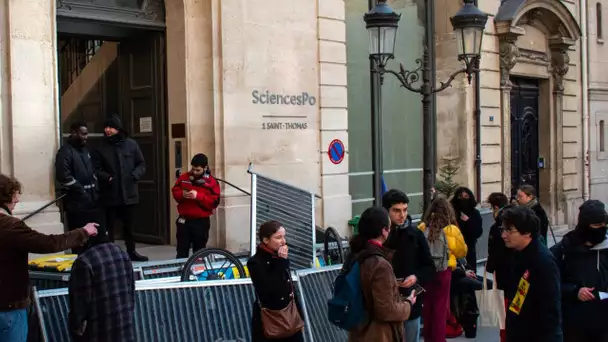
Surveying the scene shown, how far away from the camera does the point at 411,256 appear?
6.04 m

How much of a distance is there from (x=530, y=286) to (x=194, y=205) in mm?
5248

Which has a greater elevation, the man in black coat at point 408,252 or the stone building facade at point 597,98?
the stone building facade at point 597,98

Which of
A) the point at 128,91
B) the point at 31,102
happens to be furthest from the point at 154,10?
the point at 31,102

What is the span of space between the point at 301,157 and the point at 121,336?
744 cm

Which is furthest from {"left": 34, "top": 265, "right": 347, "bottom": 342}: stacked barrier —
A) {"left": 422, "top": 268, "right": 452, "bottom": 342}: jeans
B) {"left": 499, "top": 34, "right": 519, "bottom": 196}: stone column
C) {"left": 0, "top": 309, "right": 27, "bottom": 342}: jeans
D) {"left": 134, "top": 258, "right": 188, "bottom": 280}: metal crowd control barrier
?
{"left": 499, "top": 34, "right": 519, "bottom": 196}: stone column

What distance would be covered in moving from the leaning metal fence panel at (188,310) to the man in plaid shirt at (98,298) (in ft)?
2.36

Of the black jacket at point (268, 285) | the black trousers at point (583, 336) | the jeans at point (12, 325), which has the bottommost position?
the black trousers at point (583, 336)

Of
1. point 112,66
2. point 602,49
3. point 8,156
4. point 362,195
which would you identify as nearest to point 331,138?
point 362,195

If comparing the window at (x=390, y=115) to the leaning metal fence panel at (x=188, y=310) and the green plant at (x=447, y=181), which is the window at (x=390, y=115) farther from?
the leaning metal fence panel at (x=188, y=310)

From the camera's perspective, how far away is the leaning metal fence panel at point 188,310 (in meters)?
5.83

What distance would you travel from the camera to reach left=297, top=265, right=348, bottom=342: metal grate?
6867 millimetres

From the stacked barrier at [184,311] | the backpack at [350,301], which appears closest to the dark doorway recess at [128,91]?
the stacked barrier at [184,311]

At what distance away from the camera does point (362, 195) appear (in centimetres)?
1425

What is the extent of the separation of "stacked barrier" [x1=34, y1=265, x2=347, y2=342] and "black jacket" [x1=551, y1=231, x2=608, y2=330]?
2.21 meters
